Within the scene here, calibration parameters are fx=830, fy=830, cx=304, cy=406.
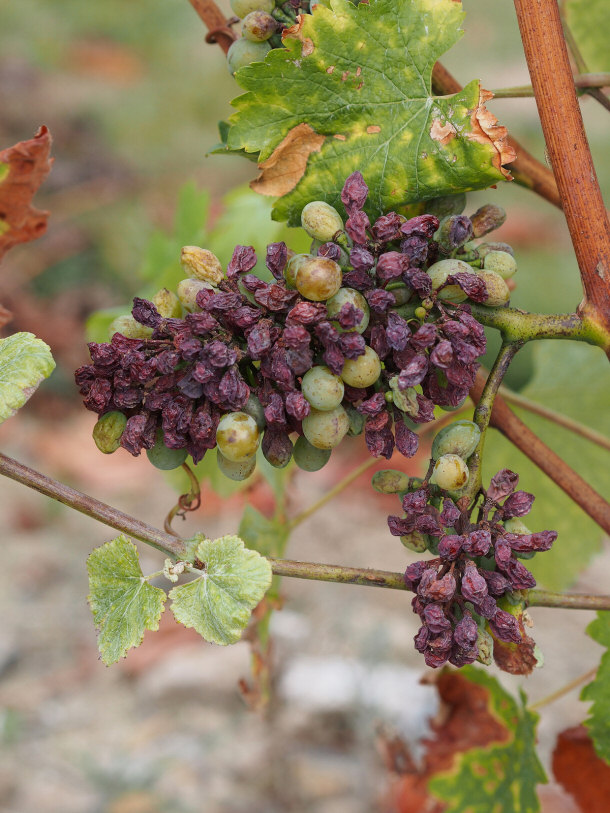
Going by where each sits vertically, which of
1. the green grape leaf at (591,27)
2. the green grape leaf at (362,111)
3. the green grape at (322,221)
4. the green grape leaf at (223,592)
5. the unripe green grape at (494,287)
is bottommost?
the green grape leaf at (223,592)

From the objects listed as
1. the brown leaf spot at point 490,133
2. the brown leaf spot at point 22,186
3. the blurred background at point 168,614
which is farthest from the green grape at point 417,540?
the blurred background at point 168,614

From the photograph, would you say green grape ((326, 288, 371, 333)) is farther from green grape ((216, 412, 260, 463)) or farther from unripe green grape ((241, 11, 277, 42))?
unripe green grape ((241, 11, 277, 42))

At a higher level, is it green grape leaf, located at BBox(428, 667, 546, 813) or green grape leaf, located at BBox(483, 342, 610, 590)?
green grape leaf, located at BBox(483, 342, 610, 590)

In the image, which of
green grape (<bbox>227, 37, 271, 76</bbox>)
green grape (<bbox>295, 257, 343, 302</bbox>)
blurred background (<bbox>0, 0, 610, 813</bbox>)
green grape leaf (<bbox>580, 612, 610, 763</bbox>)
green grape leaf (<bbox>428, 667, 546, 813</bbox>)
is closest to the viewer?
green grape (<bbox>295, 257, 343, 302</bbox>)

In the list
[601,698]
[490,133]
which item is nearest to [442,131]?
[490,133]

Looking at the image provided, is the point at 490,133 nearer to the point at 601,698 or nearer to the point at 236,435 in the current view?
the point at 236,435

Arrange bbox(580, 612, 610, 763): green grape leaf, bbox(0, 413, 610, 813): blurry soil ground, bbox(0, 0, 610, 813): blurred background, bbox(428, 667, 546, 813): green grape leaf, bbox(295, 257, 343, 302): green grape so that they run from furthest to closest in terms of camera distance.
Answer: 1. bbox(0, 413, 610, 813): blurry soil ground
2. bbox(0, 0, 610, 813): blurred background
3. bbox(428, 667, 546, 813): green grape leaf
4. bbox(580, 612, 610, 763): green grape leaf
5. bbox(295, 257, 343, 302): green grape

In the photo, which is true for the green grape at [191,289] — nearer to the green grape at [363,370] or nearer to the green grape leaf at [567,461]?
the green grape at [363,370]

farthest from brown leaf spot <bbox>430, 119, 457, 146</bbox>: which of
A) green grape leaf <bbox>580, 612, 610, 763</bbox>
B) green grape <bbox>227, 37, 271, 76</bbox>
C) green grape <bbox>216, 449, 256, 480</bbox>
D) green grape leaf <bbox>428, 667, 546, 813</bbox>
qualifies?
green grape leaf <bbox>428, 667, 546, 813</bbox>
